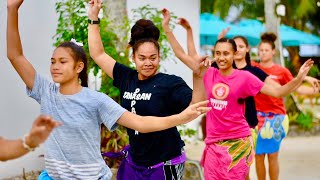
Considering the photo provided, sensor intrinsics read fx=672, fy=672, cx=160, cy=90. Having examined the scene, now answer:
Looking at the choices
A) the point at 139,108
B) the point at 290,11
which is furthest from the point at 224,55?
the point at 290,11

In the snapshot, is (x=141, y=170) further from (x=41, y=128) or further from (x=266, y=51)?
(x=266, y=51)

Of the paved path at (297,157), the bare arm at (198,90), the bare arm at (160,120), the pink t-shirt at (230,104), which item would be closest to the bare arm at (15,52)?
the bare arm at (160,120)

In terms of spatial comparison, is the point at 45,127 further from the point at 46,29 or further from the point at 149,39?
the point at 46,29

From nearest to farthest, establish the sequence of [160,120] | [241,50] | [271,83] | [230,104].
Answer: [160,120] → [230,104] → [271,83] → [241,50]

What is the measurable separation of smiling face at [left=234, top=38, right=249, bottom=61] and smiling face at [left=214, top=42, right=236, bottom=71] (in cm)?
97

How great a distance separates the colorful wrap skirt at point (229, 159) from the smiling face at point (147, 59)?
1.39 m

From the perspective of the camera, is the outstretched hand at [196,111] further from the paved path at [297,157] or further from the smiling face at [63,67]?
the paved path at [297,157]

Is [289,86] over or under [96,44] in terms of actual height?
under

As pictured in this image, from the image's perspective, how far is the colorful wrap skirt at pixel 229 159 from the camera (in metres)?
5.62

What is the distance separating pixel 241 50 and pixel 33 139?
4.32 m

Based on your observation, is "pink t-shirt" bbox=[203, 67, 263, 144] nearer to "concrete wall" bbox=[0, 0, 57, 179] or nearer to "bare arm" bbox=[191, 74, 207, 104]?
"bare arm" bbox=[191, 74, 207, 104]

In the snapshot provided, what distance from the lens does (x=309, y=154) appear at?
11.0 metres

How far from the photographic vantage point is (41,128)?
2.68 metres

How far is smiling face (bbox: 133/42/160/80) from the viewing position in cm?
450
